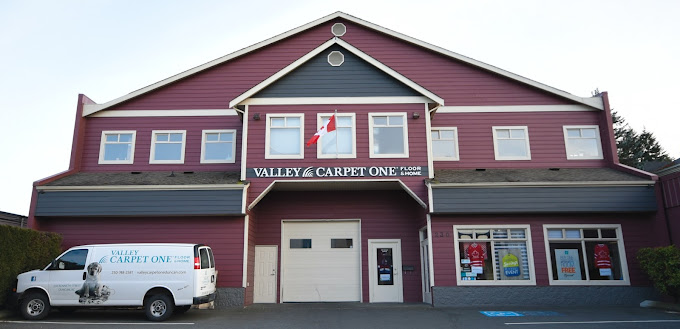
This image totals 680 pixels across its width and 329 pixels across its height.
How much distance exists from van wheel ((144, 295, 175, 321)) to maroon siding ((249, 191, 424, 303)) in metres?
5.23

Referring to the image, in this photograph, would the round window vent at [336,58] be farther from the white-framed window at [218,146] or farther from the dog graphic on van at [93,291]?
the dog graphic on van at [93,291]

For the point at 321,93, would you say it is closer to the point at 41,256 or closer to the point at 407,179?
the point at 407,179

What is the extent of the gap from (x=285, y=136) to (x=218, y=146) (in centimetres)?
325

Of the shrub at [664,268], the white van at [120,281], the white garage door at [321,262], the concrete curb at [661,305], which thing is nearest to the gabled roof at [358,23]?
the shrub at [664,268]

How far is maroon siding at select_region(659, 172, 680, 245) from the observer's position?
1400 centimetres

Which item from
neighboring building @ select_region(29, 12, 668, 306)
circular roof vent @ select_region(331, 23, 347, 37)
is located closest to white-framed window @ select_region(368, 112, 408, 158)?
neighboring building @ select_region(29, 12, 668, 306)

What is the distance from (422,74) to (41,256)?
14.6m

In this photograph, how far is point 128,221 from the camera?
15.4 metres

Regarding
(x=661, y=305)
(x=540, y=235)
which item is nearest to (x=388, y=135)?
(x=540, y=235)

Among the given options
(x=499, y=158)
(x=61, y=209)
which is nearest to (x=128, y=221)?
(x=61, y=209)

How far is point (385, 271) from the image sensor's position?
16.6 meters

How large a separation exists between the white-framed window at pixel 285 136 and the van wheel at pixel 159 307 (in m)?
5.52

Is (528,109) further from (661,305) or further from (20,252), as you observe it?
(20,252)

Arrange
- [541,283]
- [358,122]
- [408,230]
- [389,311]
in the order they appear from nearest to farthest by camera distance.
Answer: [389,311] < [541,283] < [358,122] < [408,230]
